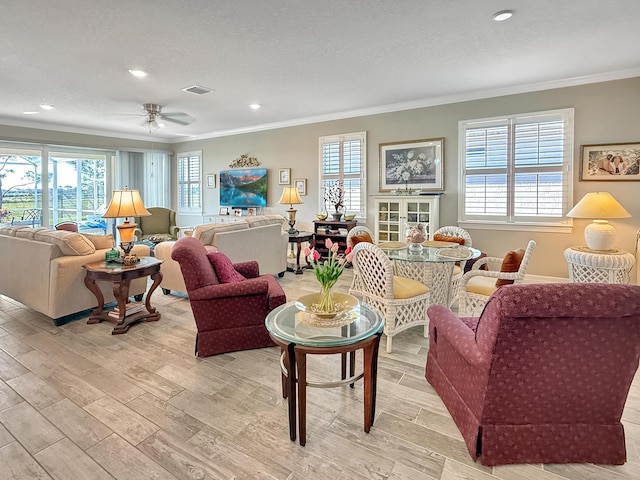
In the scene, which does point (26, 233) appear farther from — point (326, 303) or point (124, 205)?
point (326, 303)

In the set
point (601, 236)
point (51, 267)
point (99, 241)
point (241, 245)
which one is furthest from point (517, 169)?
point (51, 267)

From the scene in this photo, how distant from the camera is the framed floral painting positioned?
5.57m

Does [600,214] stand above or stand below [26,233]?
above

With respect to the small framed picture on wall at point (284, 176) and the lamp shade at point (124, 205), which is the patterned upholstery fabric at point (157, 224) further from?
the lamp shade at point (124, 205)

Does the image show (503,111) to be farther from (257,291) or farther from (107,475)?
(107,475)

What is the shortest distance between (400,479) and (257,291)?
1655mm

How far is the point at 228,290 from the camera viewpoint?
2820 millimetres

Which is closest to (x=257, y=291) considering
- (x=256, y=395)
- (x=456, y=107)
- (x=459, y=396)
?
(x=256, y=395)

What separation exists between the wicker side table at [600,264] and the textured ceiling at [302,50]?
211 centimetres

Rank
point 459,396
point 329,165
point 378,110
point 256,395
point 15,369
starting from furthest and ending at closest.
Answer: point 329,165 → point 378,110 → point 15,369 → point 256,395 → point 459,396

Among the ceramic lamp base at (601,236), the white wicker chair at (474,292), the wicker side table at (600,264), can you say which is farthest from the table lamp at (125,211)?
the ceramic lamp base at (601,236)

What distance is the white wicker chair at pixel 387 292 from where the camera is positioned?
2957 millimetres

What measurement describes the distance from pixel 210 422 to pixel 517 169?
4912 mm

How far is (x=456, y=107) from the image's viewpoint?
5.35m
